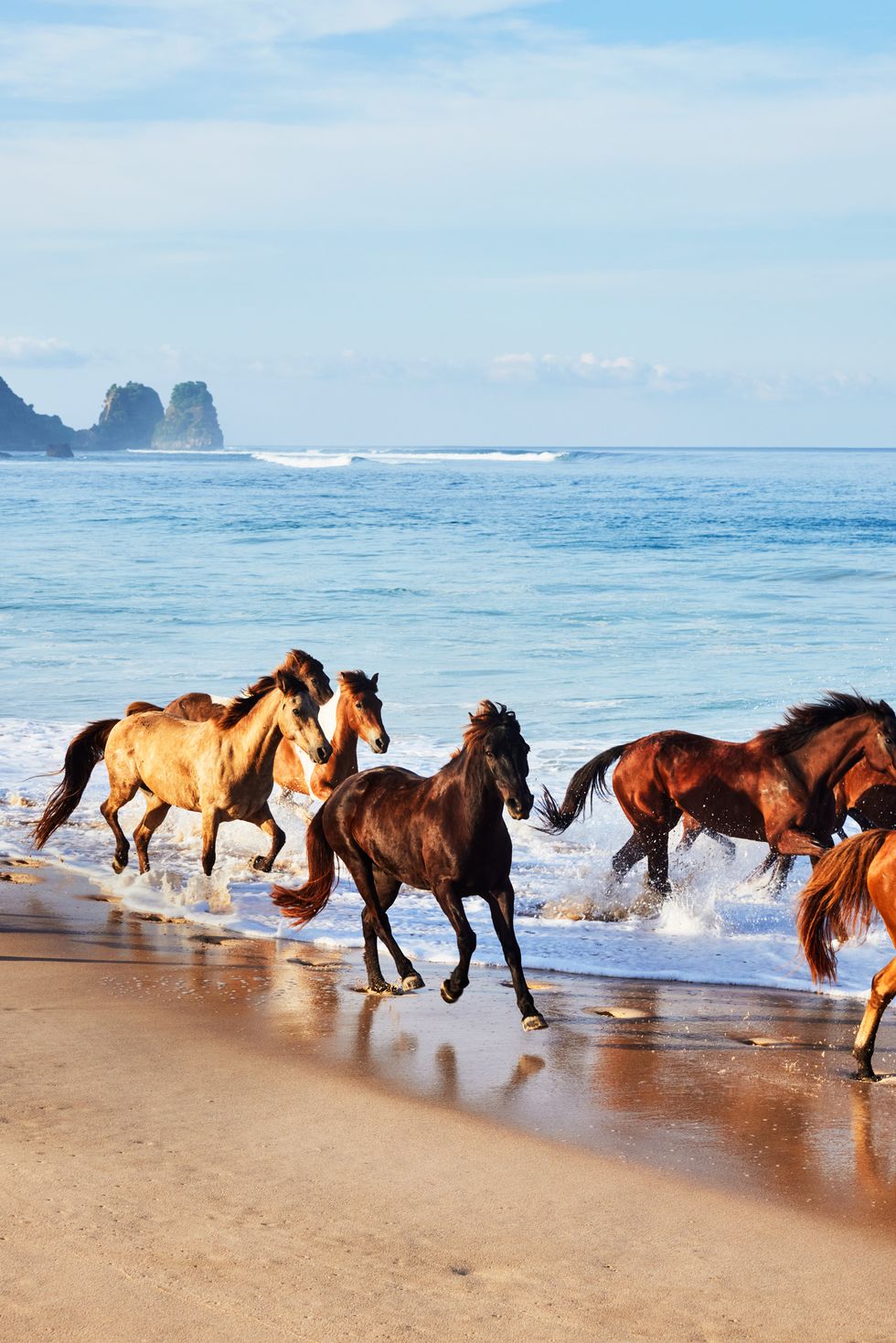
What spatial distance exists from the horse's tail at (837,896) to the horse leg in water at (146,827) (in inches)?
168

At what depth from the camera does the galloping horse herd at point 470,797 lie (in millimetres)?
5840

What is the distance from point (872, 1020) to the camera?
17.6 ft

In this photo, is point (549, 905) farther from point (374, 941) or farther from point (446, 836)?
point (446, 836)

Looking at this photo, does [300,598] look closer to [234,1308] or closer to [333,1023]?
[333,1023]

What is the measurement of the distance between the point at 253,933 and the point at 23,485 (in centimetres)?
7141

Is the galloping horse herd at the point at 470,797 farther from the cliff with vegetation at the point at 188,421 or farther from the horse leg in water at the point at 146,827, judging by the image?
the cliff with vegetation at the point at 188,421

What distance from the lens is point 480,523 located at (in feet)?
159

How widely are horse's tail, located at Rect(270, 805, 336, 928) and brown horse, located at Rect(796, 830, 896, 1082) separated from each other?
219 centimetres

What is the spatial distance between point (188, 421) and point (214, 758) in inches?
6821

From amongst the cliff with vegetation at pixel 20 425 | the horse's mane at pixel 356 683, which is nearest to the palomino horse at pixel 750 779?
the horse's mane at pixel 356 683

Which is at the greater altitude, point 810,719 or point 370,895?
point 810,719

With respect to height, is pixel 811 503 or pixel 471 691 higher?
pixel 811 503

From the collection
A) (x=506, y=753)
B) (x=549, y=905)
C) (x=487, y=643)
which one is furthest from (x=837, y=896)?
(x=487, y=643)

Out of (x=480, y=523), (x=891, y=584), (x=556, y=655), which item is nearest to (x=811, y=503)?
(x=480, y=523)
